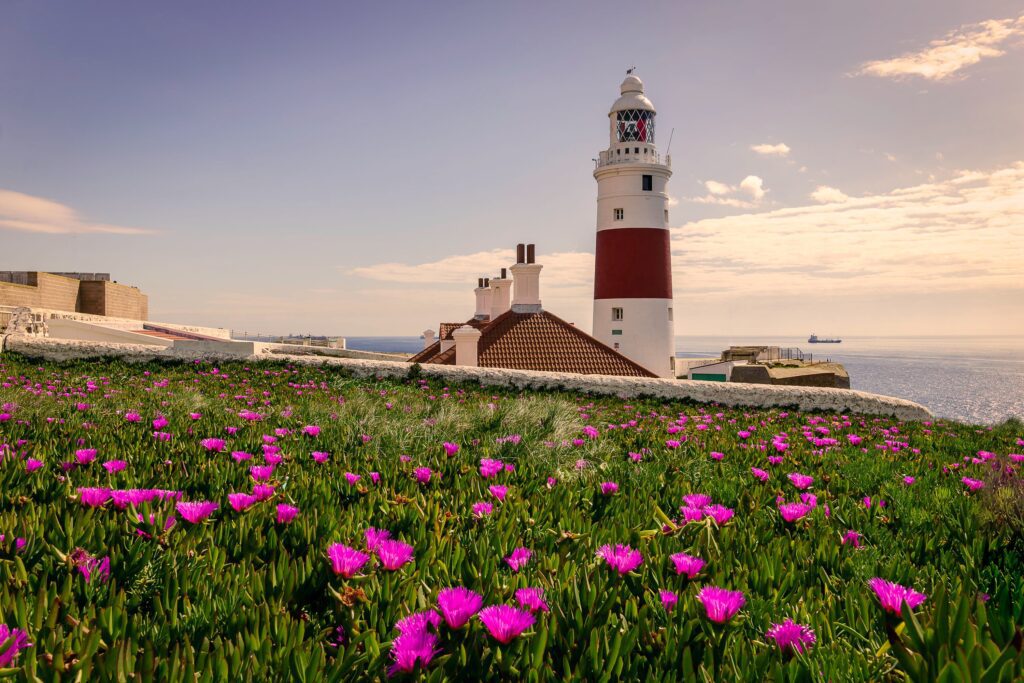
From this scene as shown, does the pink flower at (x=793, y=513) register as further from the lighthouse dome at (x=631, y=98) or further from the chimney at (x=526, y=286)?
the lighthouse dome at (x=631, y=98)

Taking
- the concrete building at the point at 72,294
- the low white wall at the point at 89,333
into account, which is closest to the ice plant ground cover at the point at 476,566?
the low white wall at the point at 89,333

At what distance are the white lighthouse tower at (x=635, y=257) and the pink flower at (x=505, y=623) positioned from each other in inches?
1013

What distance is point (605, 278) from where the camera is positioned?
27.5 metres

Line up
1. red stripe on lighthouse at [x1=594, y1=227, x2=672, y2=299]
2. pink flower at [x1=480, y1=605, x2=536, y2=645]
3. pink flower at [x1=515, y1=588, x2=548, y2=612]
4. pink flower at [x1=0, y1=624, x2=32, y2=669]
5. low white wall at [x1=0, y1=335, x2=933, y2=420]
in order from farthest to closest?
red stripe on lighthouse at [x1=594, y1=227, x2=672, y2=299] < low white wall at [x1=0, y1=335, x2=933, y2=420] < pink flower at [x1=515, y1=588, x2=548, y2=612] < pink flower at [x1=480, y1=605, x2=536, y2=645] < pink flower at [x1=0, y1=624, x2=32, y2=669]

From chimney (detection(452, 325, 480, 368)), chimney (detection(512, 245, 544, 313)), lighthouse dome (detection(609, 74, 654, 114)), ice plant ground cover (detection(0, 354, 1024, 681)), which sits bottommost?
ice plant ground cover (detection(0, 354, 1024, 681))

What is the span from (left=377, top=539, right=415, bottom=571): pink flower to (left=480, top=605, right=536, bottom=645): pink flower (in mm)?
419

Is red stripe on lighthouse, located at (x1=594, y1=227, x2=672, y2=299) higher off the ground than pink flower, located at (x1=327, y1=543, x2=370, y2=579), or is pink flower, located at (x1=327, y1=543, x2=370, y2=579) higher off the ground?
red stripe on lighthouse, located at (x1=594, y1=227, x2=672, y2=299)

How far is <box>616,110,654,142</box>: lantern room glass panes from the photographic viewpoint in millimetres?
28344

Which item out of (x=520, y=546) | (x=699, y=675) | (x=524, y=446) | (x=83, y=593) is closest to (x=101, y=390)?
(x=524, y=446)

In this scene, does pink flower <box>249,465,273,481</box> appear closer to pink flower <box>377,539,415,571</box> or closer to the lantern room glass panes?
pink flower <box>377,539,415,571</box>

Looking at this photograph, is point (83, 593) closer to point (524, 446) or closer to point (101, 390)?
point (524, 446)

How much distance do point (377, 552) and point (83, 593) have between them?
0.87 meters

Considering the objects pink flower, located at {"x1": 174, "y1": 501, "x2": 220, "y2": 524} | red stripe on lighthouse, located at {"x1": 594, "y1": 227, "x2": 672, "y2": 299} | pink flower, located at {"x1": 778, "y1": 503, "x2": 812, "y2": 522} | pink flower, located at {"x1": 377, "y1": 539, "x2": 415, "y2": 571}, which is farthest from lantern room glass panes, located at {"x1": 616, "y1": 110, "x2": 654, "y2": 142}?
pink flower, located at {"x1": 377, "y1": 539, "x2": 415, "y2": 571}

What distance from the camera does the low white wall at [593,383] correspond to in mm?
11953
